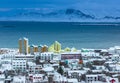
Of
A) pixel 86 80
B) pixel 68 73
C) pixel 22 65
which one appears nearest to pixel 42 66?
pixel 22 65

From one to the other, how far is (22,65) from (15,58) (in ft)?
4.23

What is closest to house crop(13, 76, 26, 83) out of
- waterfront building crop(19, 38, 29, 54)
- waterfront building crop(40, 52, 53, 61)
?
waterfront building crop(40, 52, 53, 61)

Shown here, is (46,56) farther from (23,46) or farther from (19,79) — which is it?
(19,79)

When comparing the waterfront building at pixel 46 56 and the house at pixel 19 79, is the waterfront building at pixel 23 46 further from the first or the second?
the house at pixel 19 79

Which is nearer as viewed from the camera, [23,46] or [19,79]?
[19,79]

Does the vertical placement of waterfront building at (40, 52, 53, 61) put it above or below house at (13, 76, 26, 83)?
above

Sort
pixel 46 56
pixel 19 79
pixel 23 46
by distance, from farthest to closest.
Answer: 1. pixel 23 46
2. pixel 46 56
3. pixel 19 79

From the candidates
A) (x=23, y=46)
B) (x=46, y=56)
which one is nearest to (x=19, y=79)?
(x=46, y=56)

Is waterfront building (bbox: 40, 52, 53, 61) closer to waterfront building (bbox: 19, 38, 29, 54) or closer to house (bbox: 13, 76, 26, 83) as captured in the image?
waterfront building (bbox: 19, 38, 29, 54)

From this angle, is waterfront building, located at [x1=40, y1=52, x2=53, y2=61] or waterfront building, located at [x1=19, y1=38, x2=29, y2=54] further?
waterfront building, located at [x1=19, y1=38, x2=29, y2=54]

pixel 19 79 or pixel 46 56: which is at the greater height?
pixel 46 56

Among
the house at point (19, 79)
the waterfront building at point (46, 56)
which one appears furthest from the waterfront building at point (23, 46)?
the house at point (19, 79)

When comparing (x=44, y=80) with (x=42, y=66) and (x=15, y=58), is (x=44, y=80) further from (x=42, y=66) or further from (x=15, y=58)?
(x=15, y=58)

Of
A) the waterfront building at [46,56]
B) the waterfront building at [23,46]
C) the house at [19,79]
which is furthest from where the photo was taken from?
the waterfront building at [23,46]
